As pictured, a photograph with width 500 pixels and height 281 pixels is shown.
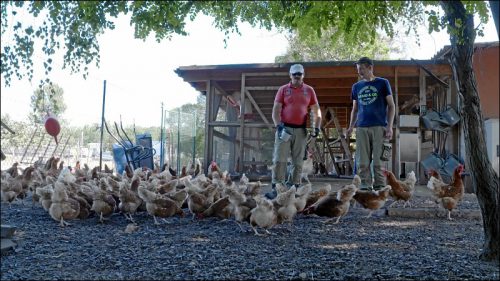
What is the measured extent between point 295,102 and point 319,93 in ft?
23.9

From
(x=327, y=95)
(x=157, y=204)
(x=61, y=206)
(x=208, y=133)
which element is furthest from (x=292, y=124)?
(x=327, y=95)

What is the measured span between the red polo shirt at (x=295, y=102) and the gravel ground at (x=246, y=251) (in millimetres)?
1545

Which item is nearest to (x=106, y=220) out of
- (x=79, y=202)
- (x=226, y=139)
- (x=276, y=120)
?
(x=79, y=202)

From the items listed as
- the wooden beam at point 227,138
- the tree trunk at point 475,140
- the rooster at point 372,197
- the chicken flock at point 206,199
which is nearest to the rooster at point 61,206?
the chicken flock at point 206,199

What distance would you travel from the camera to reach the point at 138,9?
337 centimetres

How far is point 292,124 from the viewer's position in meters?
6.81

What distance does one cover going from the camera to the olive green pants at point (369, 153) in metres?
6.68

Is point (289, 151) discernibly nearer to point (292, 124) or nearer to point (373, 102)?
point (292, 124)

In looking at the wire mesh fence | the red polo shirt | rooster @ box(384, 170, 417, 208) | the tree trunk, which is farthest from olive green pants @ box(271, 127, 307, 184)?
the wire mesh fence

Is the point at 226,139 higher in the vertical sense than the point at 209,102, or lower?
lower

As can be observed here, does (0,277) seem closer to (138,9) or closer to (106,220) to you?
(138,9)

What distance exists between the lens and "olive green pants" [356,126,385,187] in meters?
6.68

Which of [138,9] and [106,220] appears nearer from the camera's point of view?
[138,9]

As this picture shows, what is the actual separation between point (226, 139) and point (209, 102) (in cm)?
195
